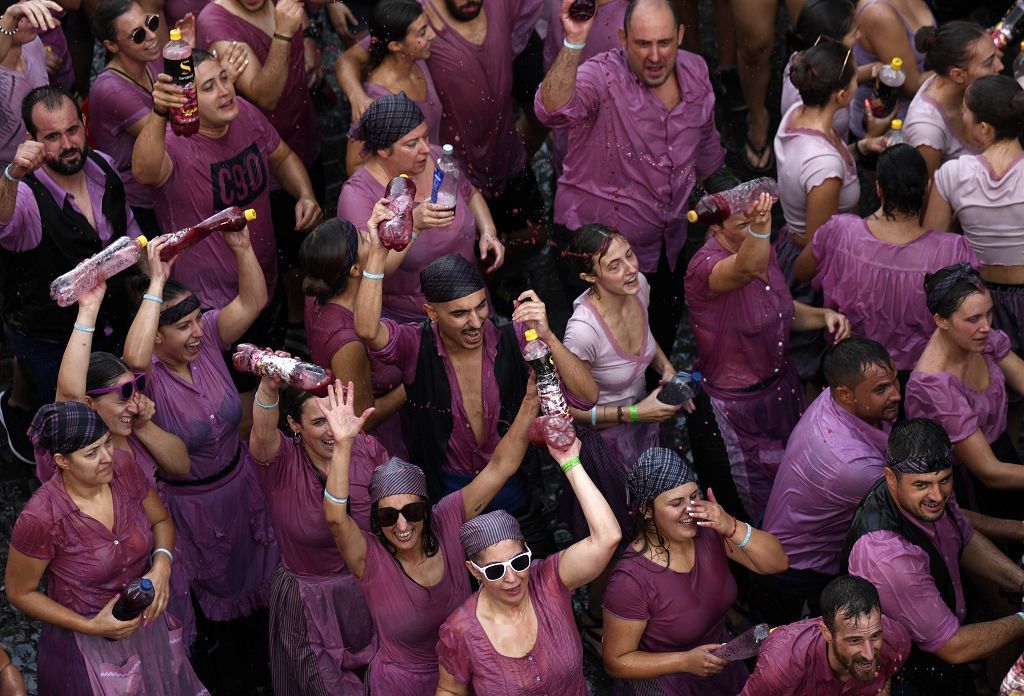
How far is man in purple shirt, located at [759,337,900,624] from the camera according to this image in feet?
16.7

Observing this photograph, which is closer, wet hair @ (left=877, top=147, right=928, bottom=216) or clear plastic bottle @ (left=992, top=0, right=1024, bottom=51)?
wet hair @ (left=877, top=147, right=928, bottom=216)

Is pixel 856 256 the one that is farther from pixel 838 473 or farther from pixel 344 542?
pixel 344 542

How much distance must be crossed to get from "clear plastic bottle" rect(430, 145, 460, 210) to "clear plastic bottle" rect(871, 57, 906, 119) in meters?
2.15

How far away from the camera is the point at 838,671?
4.43 m

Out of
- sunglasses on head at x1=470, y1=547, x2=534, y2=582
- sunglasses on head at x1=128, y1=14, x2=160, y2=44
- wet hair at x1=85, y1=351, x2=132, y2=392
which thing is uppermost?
sunglasses on head at x1=128, y1=14, x2=160, y2=44

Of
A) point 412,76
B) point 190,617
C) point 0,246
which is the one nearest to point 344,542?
point 190,617

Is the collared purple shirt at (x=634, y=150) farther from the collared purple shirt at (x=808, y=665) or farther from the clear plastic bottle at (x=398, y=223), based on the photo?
the collared purple shirt at (x=808, y=665)

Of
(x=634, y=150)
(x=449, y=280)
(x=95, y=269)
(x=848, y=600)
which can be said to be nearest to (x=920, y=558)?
(x=848, y=600)

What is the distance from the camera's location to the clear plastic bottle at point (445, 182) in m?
5.84

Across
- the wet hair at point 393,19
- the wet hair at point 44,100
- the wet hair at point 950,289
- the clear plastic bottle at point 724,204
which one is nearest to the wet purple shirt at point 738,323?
the clear plastic bottle at point 724,204

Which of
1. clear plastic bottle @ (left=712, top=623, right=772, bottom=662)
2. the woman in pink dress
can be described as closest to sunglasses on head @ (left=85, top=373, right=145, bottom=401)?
the woman in pink dress

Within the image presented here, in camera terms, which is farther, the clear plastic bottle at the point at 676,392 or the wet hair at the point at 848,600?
the clear plastic bottle at the point at 676,392

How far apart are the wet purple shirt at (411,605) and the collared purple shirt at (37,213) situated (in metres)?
1.97

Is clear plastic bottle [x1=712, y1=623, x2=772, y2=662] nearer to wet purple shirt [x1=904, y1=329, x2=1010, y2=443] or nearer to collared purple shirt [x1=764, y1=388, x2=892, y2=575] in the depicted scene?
collared purple shirt [x1=764, y1=388, x2=892, y2=575]
